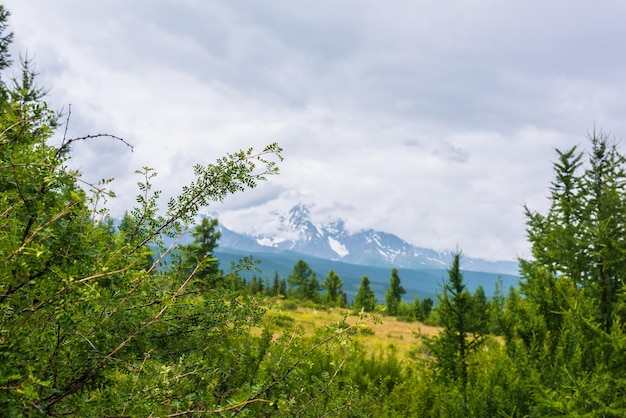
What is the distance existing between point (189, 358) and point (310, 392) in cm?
121

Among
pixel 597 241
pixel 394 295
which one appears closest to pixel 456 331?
pixel 597 241

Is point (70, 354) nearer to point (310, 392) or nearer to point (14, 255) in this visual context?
point (14, 255)

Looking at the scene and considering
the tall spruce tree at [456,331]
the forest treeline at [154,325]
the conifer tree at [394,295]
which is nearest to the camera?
the forest treeline at [154,325]

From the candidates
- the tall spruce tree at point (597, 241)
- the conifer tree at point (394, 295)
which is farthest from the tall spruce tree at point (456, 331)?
the conifer tree at point (394, 295)

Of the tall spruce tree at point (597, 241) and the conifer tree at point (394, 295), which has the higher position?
the tall spruce tree at point (597, 241)

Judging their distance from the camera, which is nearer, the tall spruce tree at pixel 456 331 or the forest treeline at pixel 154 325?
the forest treeline at pixel 154 325

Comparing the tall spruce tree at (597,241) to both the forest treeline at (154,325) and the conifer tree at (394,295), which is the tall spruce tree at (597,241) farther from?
the conifer tree at (394,295)

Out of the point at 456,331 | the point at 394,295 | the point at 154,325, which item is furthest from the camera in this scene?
the point at 394,295

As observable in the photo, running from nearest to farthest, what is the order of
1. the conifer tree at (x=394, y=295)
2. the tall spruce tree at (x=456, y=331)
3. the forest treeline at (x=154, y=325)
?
the forest treeline at (x=154, y=325)
the tall spruce tree at (x=456, y=331)
the conifer tree at (x=394, y=295)

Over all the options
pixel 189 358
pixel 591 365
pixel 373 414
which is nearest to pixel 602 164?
pixel 591 365

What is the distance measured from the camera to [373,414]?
532 cm

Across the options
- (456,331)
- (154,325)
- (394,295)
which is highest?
(154,325)

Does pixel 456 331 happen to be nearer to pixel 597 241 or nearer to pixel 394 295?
pixel 597 241

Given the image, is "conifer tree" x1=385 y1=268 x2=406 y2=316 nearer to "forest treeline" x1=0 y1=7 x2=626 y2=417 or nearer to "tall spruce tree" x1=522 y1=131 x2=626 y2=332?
"tall spruce tree" x1=522 y1=131 x2=626 y2=332
